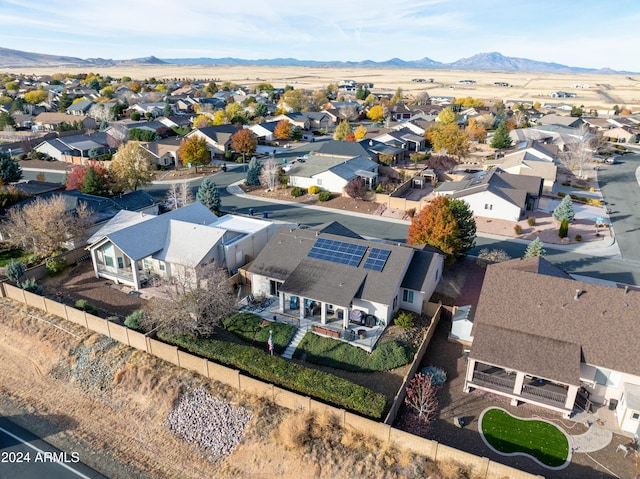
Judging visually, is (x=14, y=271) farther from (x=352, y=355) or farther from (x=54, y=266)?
(x=352, y=355)

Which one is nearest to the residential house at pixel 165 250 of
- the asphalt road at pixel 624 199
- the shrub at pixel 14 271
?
the shrub at pixel 14 271

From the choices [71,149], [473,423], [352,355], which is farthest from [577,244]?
[71,149]

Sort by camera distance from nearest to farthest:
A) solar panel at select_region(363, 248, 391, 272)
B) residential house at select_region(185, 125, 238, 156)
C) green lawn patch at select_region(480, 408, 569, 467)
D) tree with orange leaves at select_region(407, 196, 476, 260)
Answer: green lawn patch at select_region(480, 408, 569, 467), solar panel at select_region(363, 248, 391, 272), tree with orange leaves at select_region(407, 196, 476, 260), residential house at select_region(185, 125, 238, 156)

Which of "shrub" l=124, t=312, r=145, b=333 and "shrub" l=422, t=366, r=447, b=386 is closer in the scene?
"shrub" l=422, t=366, r=447, b=386

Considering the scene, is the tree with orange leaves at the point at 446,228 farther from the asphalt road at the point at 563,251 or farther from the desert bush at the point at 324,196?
the desert bush at the point at 324,196

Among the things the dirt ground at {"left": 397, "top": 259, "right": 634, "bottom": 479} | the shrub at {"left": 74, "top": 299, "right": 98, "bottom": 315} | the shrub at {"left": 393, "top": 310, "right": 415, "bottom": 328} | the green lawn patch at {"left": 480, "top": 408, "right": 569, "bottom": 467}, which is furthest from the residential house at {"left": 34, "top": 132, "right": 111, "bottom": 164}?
the green lawn patch at {"left": 480, "top": 408, "right": 569, "bottom": 467}

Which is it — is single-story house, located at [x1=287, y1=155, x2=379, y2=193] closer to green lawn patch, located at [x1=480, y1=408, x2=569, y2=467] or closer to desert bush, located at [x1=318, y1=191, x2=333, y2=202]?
→ desert bush, located at [x1=318, y1=191, x2=333, y2=202]
